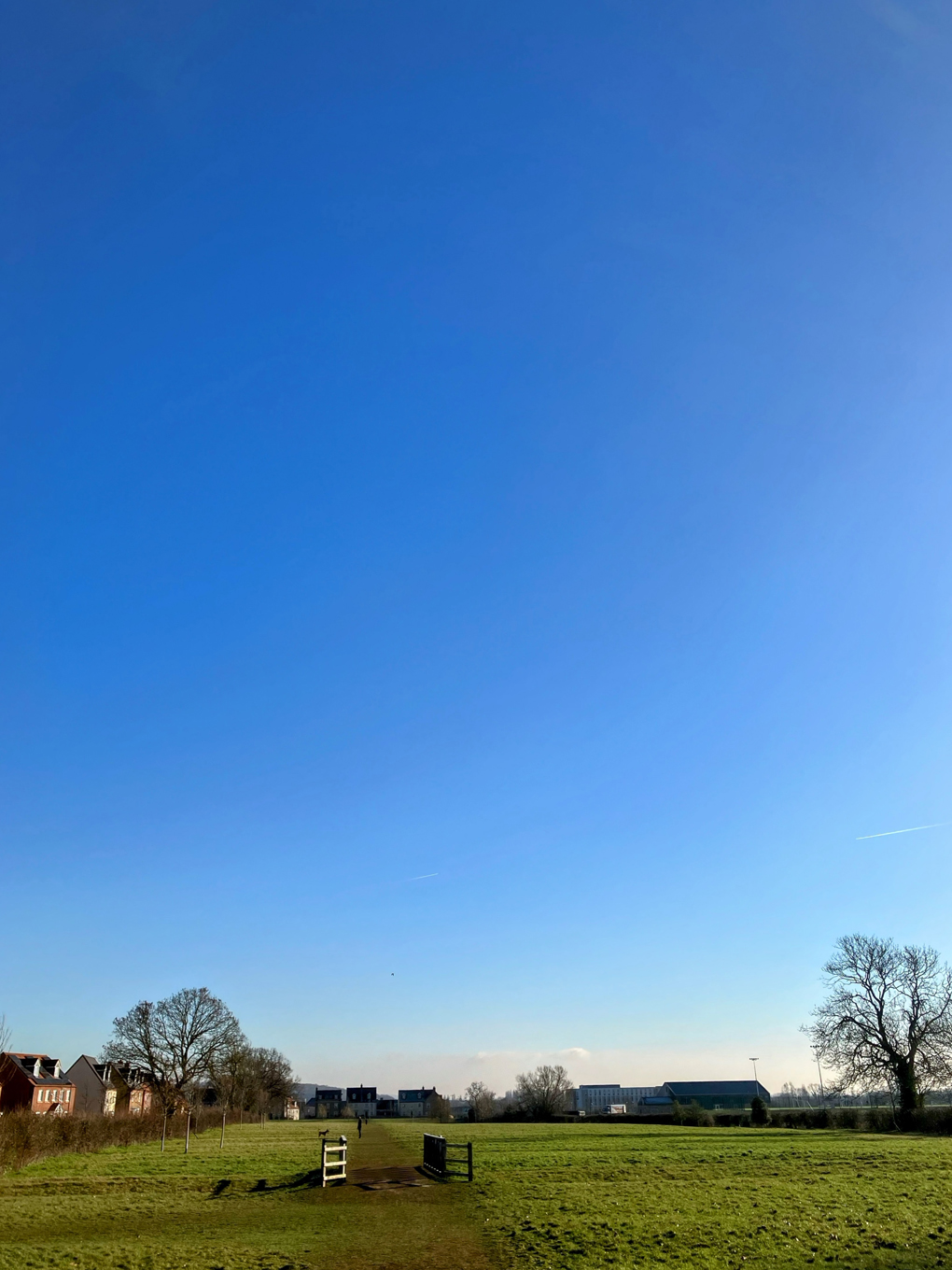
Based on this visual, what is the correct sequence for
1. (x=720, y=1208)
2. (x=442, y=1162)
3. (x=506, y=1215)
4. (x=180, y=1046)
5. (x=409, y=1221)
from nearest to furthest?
1. (x=409, y=1221)
2. (x=506, y=1215)
3. (x=720, y=1208)
4. (x=442, y=1162)
5. (x=180, y=1046)

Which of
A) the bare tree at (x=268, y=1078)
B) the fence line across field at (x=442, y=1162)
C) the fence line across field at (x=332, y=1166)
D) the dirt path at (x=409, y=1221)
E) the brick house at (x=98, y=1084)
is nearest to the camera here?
the dirt path at (x=409, y=1221)

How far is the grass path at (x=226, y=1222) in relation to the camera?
16594 mm

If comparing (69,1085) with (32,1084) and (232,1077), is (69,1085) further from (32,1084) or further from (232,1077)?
(232,1077)

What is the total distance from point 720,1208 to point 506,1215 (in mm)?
5370

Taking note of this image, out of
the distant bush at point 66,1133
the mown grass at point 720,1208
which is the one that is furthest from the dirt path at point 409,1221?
the distant bush at point 66,1133

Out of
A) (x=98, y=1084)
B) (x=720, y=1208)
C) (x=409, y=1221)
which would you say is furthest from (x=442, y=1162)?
(x=98, y=1084)

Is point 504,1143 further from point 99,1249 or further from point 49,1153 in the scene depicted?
point 99,1249

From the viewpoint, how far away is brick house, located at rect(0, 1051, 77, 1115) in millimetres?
91812

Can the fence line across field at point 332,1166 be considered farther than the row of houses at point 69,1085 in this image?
No

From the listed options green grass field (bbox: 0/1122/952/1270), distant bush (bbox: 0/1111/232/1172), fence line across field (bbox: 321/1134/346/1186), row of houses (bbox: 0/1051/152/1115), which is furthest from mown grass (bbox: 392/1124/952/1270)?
row of houses (bbox: 0/1051/152/1115)

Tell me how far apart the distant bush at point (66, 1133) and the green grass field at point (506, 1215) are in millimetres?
3035

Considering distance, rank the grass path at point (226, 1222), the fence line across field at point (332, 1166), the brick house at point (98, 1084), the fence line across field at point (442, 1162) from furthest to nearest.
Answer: the brick house at point (98, 1084), the fence line across field at point (442, 1162), the fence line across field at point (332, 1166), the grass path at point (226, 1222)

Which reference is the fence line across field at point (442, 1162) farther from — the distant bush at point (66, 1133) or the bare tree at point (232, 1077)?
the bare tree at point (232, 1077)

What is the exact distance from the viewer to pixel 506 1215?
21125 mm
